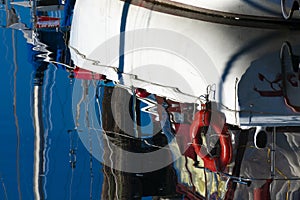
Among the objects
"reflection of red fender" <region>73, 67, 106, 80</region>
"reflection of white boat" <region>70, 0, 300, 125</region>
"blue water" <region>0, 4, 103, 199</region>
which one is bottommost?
"blue water" <region>0, 4, 103, 199</region>

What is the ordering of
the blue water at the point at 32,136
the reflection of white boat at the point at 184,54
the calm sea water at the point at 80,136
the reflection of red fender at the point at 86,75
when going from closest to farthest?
the reflection of white boat at the point at 184,54
the calm sea water at the point at 80,136
the blue water at the point at 32,136
the reflection of red fender at the point at 86,75

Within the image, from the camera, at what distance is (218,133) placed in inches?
161

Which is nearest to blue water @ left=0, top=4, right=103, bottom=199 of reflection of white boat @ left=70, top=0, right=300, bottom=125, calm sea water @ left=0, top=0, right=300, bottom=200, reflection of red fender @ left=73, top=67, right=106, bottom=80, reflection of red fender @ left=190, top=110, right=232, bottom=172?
calm sea water @ left=0, top=0, right=300, bottom=200

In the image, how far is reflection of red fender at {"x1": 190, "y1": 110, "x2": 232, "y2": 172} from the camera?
4.02 m

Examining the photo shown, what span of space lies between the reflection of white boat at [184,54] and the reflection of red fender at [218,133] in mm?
74

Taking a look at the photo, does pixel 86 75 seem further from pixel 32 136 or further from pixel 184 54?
pixel 184 54

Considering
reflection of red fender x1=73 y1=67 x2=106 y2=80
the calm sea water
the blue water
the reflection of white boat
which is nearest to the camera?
the reflection of white boat

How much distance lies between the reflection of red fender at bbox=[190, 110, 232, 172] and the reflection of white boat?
0.07 metres

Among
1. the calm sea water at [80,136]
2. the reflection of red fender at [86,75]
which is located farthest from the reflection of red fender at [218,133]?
the reflection of red fender at [86,75]

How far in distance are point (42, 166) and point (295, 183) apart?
4.79 ft

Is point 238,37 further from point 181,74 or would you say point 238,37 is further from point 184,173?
point 184,173

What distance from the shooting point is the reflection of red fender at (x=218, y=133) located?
4016mm

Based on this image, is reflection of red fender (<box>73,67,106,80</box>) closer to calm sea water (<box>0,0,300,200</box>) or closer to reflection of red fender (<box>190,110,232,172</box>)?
calm sea water (<box>0,0,300,200</box>)

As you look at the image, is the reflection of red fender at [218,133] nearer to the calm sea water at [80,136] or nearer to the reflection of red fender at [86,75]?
the calm sea water at [80,136]
